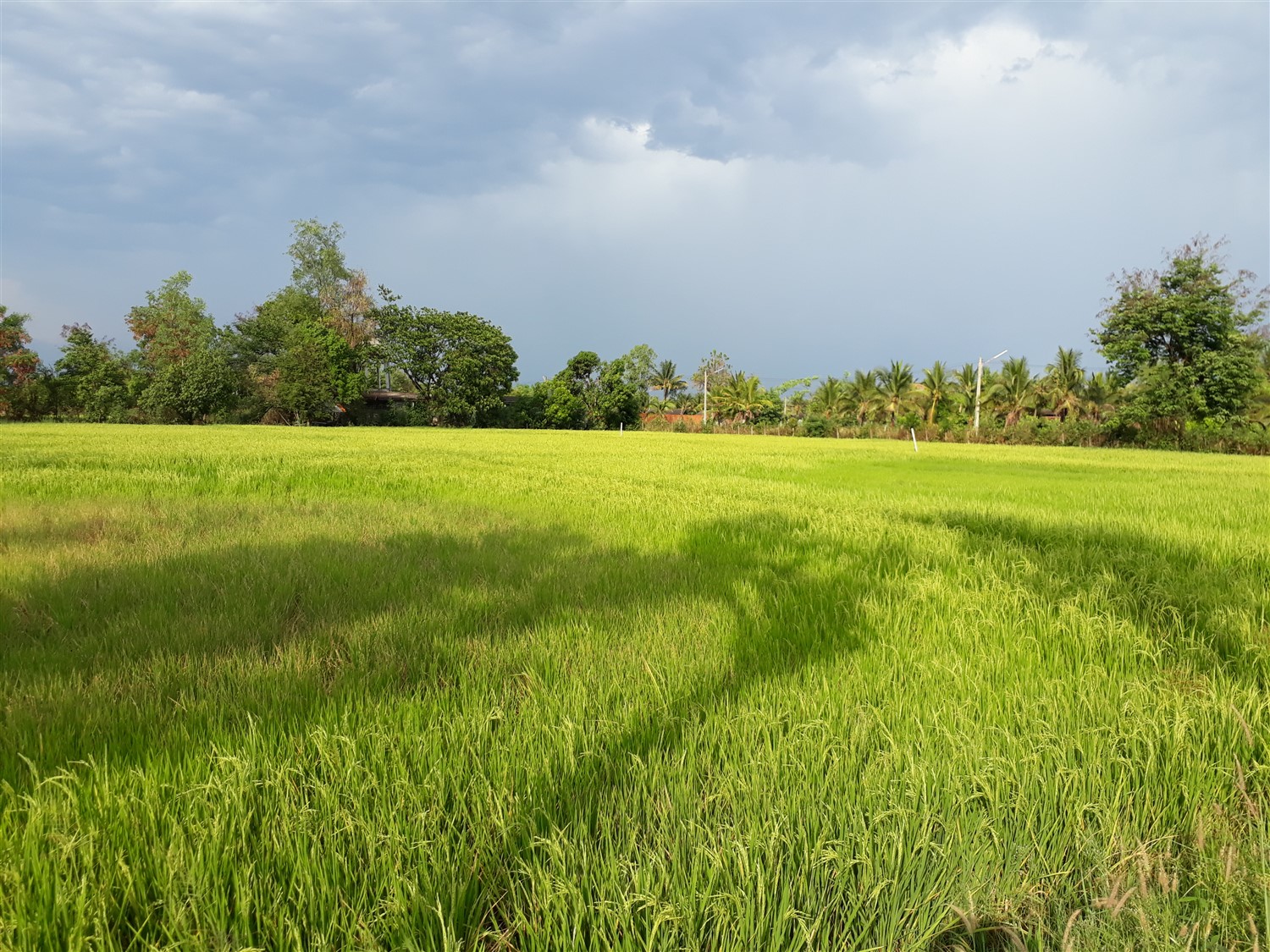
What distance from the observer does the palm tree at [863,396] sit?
53.8m

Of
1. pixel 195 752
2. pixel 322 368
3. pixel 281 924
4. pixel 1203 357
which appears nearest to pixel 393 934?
pixel 281 924

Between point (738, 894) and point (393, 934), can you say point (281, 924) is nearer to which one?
point (393, 934)

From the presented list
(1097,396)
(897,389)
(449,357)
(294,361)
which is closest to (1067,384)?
(1097,396)

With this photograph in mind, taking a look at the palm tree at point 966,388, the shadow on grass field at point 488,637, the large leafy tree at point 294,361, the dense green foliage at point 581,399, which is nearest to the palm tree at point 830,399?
the palm tree at point 966,388

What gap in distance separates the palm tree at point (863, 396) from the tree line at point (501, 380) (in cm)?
16

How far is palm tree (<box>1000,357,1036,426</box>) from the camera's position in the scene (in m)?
49.3

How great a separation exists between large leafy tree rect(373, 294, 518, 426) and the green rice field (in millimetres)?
42256

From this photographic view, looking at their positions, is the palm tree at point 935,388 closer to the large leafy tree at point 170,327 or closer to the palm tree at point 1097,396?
the palm tree at point 1097,396

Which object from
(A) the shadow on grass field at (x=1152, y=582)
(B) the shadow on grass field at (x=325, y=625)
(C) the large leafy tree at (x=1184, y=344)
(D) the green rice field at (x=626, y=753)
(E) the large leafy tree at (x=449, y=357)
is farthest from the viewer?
(E) the large leafy tree at (x=449, y=357)

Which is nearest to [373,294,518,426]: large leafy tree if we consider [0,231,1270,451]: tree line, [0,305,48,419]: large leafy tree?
[0,231,1270,451]: tree line

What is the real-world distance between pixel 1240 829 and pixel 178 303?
197ft

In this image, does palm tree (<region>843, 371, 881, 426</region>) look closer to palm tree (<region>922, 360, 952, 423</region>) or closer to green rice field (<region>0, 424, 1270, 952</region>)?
palm tree (<region>922, 360, 952, 423</region>)

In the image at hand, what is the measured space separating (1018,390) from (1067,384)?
358cm

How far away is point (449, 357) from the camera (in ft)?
146
